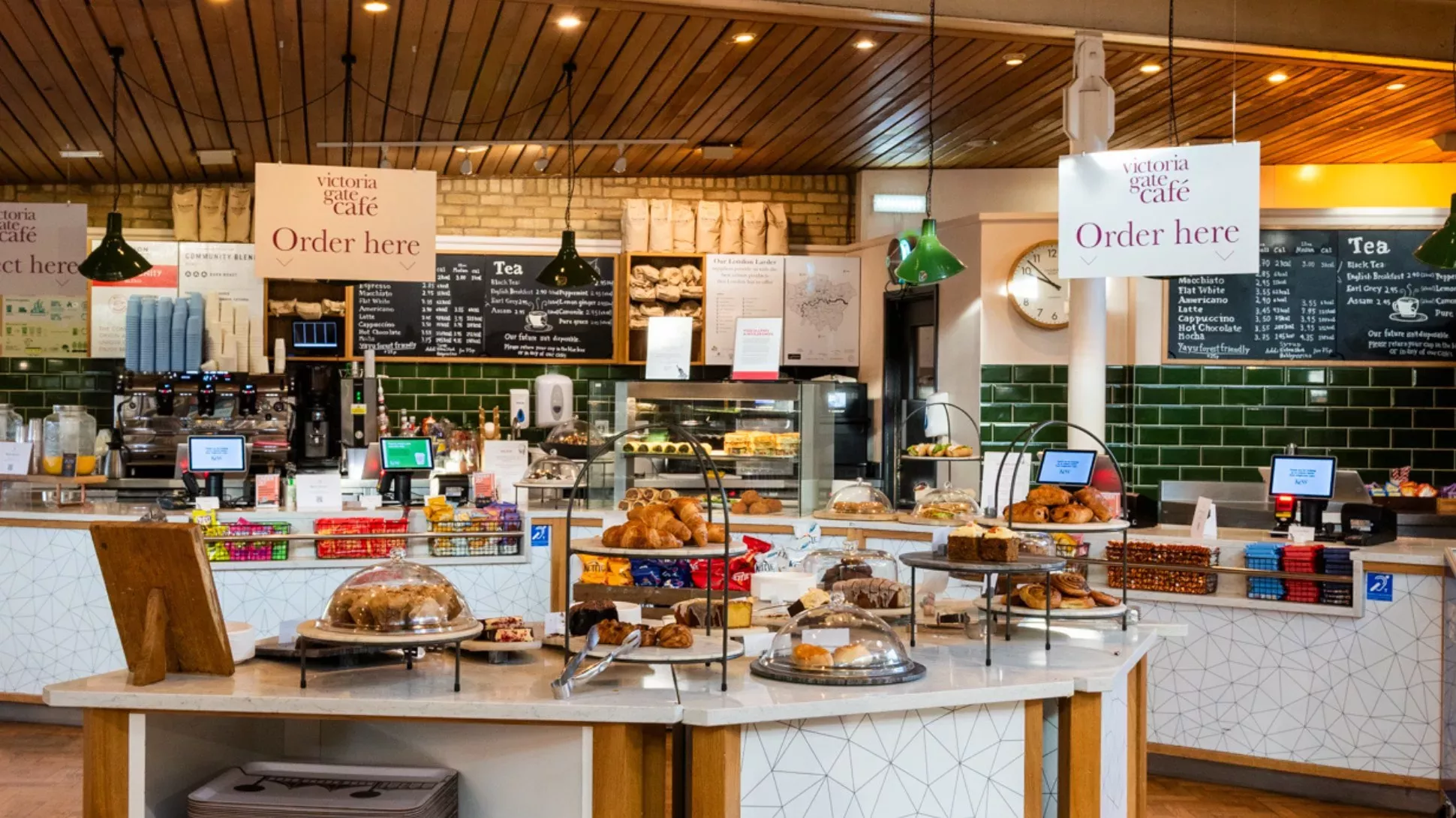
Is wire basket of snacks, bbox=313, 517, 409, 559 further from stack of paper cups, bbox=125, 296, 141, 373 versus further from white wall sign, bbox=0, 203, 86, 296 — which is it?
stack of paper cups, bbox=125, 296, 141, 373

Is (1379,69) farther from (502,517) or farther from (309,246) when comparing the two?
(309,246)

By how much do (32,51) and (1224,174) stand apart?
540 centimetres

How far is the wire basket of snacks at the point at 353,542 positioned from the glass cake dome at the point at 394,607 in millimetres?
2883

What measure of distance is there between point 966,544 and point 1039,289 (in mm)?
5037

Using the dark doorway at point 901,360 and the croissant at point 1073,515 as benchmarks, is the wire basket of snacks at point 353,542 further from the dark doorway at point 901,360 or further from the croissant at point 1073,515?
the dark doorway at point 901,360

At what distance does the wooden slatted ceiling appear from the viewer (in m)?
6.21

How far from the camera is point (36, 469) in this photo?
24.0 ft

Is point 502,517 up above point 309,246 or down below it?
below

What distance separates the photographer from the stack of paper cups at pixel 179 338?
918cm

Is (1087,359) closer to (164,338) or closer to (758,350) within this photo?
(758,350)

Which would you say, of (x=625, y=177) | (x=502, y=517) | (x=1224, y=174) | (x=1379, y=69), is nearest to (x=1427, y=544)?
(x=1224, y=174)

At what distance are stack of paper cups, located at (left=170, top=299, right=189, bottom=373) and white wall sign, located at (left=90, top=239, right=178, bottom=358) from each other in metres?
0.38

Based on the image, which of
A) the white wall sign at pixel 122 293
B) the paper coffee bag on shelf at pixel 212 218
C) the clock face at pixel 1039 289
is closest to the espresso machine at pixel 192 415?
the white wall sign at pixel 122 293

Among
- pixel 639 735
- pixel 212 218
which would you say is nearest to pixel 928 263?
pixel 639 735
